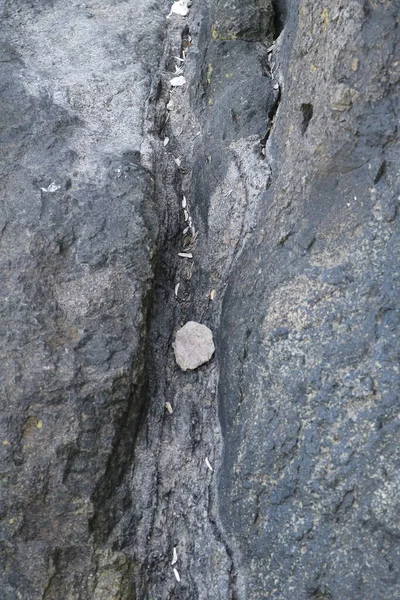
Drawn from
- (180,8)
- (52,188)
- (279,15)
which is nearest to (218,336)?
(52,188)

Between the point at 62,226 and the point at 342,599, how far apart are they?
795mm

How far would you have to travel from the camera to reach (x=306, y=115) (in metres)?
1.34

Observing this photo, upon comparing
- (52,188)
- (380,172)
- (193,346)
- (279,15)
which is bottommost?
(193,346)

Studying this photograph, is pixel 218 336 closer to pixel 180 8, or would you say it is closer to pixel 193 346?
pixel 193 346

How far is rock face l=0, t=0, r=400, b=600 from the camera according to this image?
1.13 m

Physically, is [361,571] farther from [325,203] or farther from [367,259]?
[325,203]

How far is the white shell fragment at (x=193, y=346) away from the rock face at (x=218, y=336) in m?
0.02

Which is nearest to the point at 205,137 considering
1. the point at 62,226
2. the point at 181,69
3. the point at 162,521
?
the point at 181,69

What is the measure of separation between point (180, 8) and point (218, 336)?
919 mm

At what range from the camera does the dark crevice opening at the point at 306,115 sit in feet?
4.34

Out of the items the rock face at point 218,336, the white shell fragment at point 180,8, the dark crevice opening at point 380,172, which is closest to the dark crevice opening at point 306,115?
the rock face at point 218,336

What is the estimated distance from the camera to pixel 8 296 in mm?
1288

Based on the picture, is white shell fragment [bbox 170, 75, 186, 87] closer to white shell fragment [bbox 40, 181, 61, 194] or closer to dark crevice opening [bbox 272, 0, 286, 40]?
dark crevice opening [bbox 272, 0, 286, 40]

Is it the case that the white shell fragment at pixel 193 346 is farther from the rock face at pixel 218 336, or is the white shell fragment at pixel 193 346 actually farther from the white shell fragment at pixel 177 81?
the white shell fragment at pixel 177 81
